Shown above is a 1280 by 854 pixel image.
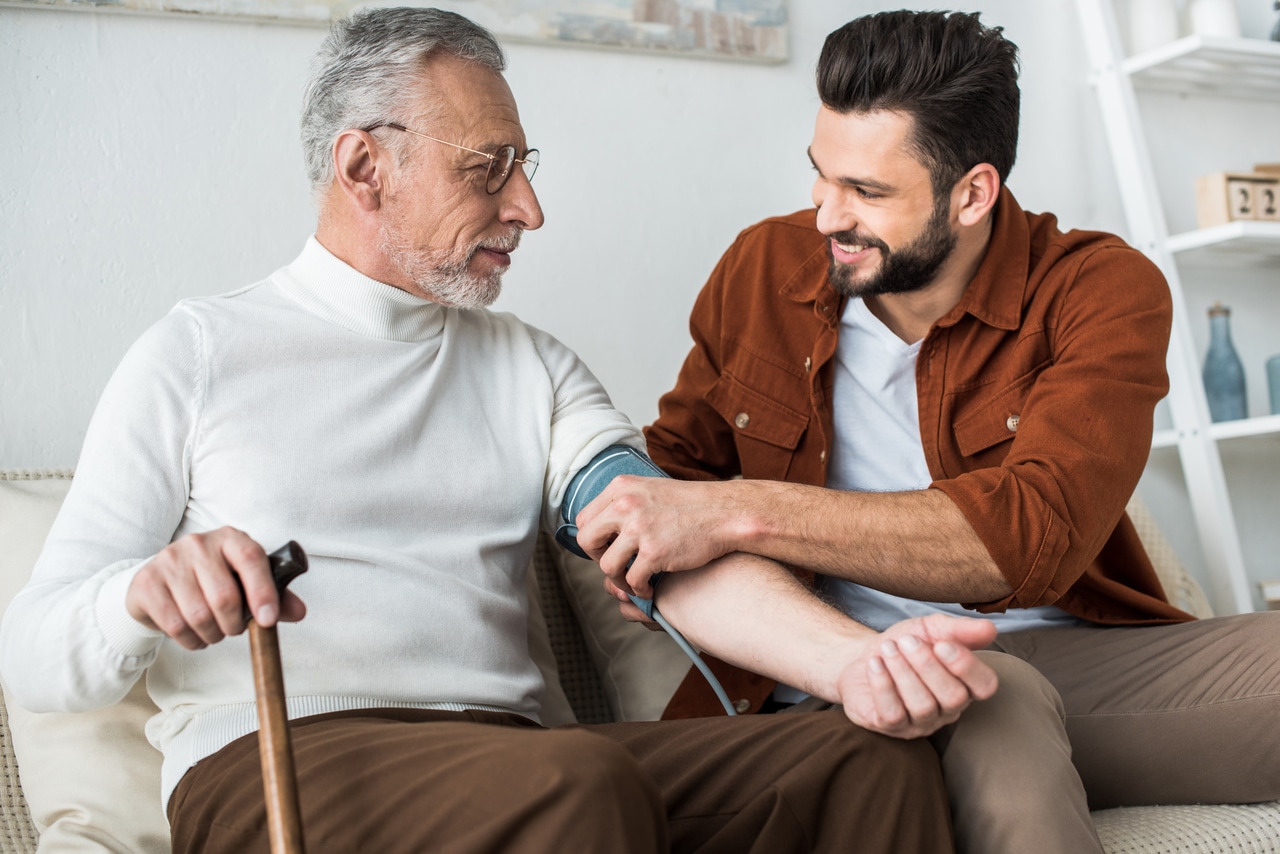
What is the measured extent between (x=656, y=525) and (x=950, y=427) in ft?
1.93

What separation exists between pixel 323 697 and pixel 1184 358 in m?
2.03

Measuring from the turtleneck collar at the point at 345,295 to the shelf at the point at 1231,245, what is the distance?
1.87 m

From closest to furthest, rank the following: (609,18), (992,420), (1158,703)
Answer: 1. (1158,703)
2. (992,420)
3. (609,18)

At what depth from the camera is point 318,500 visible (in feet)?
4.28

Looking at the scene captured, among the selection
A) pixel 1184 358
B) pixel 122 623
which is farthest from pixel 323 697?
pixel 1184 358

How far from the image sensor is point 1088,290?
5.40 feet

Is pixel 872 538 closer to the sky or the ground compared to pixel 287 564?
closer to the ground

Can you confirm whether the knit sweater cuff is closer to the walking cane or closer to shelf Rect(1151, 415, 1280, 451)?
the walking cane

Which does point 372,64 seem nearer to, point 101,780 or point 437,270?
point 437,270

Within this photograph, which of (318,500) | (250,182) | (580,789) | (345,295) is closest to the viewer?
(580,789)

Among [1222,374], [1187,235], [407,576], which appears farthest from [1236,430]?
[407,576]

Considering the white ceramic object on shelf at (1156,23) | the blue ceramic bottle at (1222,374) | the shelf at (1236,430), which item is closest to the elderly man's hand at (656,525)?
the shelf at (1236,430)

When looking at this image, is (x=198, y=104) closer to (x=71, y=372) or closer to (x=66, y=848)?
(x=71, y=372)

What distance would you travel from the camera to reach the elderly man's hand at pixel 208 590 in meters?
0.94
